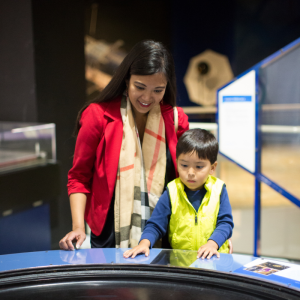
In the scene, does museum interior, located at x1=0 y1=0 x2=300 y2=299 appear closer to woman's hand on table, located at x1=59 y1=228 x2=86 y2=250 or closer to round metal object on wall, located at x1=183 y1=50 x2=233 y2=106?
woman's hand on table, located at x1=59 y1=228 x2=86 y2=250

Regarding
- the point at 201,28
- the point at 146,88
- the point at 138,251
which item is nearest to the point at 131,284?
the point at 138,251

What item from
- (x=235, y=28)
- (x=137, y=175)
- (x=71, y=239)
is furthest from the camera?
(x=235, y=28)

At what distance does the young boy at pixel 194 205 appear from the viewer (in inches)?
52.3

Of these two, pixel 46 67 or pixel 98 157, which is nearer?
pixel 98 157

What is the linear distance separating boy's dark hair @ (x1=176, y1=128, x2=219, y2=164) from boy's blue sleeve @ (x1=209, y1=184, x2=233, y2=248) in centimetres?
18

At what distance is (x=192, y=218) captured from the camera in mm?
1341

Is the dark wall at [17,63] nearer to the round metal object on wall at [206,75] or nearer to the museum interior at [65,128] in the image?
the museum interior at [65,128]

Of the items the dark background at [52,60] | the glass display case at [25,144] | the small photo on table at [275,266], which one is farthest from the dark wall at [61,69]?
the small photo on table at [275,266]

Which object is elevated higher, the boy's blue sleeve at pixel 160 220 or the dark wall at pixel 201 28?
the dark wall at pixel 201 28

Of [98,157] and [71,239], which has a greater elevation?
[98,157]

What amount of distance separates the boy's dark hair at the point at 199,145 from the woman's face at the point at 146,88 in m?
0.22

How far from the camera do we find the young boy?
133 cm

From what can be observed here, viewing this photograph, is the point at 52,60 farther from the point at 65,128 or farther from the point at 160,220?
the point at 160,220

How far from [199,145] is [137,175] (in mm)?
366
